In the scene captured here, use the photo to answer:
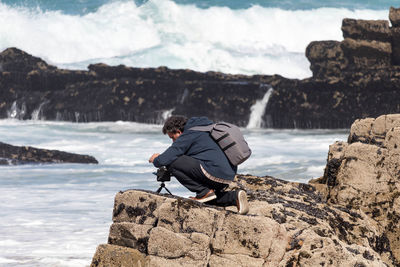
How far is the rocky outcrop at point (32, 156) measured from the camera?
15.8 metres

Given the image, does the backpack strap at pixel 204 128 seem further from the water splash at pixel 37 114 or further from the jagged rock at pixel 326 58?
the water splash at pixel 37 114

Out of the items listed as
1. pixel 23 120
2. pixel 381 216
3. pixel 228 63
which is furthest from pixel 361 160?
pixel 228 63

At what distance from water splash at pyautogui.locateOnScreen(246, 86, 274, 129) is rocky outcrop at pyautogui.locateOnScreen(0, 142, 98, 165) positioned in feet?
34.2

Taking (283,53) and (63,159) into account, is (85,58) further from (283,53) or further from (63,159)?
(63,159)

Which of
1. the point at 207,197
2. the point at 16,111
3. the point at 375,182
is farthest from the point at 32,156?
the point at 16,111

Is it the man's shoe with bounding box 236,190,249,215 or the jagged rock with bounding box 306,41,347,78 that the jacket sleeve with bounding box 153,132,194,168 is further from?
the jagged rock with bounding box 306,41,347,78

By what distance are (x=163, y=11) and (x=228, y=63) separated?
1136cm

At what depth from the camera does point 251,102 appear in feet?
86.1

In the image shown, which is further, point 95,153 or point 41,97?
point 41,97

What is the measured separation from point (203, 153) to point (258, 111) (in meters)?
21.0

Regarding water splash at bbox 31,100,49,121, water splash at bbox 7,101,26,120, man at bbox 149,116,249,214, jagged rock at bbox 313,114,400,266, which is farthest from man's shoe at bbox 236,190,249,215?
water splash at bbox 7,101,26,120

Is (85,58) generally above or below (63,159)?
above

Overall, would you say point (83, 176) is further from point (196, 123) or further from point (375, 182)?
point (196, 123)

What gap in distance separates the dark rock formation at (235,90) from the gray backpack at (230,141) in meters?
19.9
